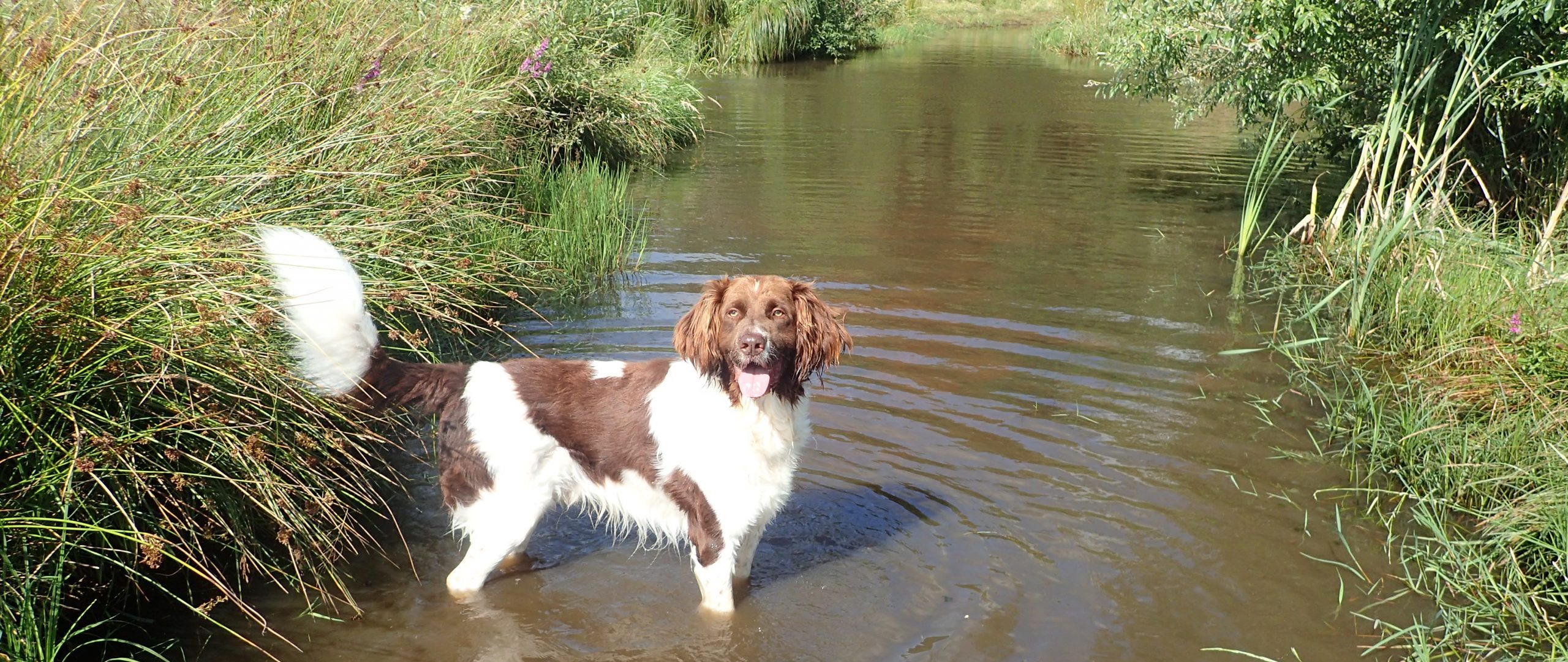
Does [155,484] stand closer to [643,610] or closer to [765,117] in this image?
[643,610]

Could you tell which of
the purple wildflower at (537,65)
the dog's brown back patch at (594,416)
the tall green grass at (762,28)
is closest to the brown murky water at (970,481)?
the dog's brown back patch at (594,416)

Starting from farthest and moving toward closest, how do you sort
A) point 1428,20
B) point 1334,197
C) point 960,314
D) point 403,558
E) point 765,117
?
point 765,117, point 1334,197, point 960,314, point 1428,20, point 403,558

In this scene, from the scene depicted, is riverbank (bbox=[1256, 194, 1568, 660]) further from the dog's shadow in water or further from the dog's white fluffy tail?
the dog's white fluffy tail

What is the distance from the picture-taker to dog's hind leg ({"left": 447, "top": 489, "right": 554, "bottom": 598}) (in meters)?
4.63

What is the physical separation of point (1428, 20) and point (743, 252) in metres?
5.81

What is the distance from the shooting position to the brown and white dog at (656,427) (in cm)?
445

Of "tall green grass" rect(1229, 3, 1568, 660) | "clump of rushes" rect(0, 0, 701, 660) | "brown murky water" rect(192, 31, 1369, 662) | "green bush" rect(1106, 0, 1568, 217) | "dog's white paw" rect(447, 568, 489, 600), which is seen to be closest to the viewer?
"clump of rushes" rect(0, 0, 701, 660)

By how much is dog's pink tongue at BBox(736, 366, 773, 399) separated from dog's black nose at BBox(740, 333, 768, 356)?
0.12 meters

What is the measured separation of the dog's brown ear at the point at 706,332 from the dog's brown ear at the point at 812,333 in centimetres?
30

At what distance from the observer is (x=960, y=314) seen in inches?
350

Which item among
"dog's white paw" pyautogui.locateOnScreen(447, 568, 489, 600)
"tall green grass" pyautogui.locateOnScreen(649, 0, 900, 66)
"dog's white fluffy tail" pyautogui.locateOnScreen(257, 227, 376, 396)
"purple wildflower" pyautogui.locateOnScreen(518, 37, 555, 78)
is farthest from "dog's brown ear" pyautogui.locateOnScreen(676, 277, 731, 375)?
"tall green grass" pyautogui.locateOnScreen(649, 0, 900, 66)

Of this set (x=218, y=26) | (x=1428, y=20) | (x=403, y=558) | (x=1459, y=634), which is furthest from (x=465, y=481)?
(x=1428, y=20)

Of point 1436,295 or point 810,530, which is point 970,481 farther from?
point 1436,295

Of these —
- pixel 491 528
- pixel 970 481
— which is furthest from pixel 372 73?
pixel 970 481
